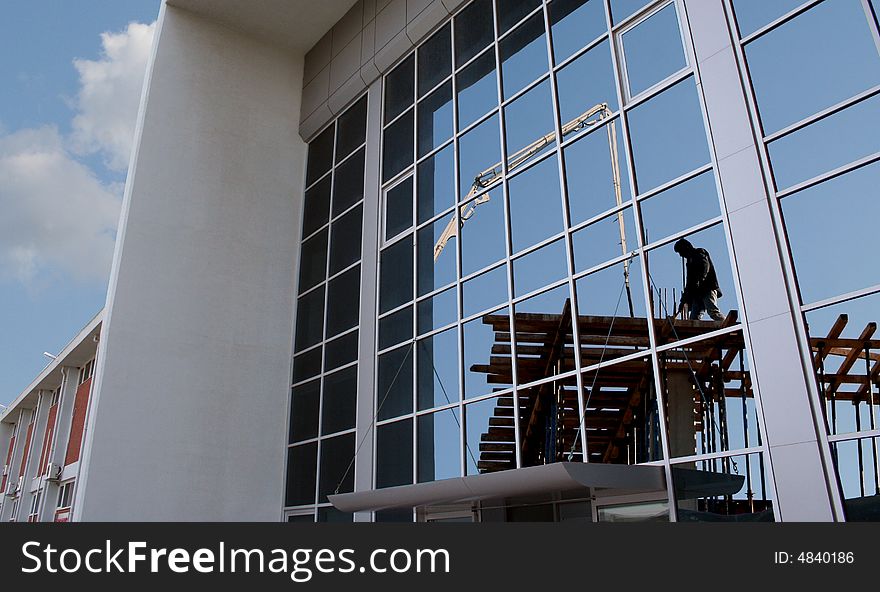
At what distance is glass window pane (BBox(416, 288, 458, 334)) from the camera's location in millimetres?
13047

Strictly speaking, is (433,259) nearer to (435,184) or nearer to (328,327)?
(435,184)

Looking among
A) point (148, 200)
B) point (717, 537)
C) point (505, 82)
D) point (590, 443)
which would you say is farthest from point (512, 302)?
point (148, 200)

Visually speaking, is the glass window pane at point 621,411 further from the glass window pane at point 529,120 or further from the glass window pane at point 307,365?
the glass window pane at point 307,365

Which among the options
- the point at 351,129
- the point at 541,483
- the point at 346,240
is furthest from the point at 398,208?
the point at 541,483

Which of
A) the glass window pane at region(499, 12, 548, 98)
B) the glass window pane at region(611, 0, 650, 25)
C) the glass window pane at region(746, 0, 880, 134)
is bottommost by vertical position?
the glass window pane at region(746, 0, 880, 134)

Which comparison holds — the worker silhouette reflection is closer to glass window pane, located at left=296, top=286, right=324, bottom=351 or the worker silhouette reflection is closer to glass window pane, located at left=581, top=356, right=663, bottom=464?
glass window pane, located at left=581, top=356, right=663, bottom=464

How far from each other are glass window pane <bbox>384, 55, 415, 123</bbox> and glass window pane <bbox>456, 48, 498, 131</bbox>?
1.73m

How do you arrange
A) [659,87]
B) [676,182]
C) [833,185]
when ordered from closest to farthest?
[833,185]
[676,182]
[659,87]

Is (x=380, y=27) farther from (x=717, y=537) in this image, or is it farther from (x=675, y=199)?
(x=717, y=537)

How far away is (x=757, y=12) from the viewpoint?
30.6 feet

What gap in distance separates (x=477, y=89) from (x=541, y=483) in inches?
317

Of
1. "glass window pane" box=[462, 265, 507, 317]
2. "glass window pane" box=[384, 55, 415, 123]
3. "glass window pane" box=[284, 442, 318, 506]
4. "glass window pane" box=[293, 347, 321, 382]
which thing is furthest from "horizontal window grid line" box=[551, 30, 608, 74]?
"glass window pane" box=[284, 442, 318, 506]

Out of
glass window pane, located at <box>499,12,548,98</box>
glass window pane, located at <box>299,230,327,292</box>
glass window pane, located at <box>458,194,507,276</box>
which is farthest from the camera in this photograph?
glass window pane, located at <box>299,230,327,292</box>

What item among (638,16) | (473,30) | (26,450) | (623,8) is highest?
(473,30)
